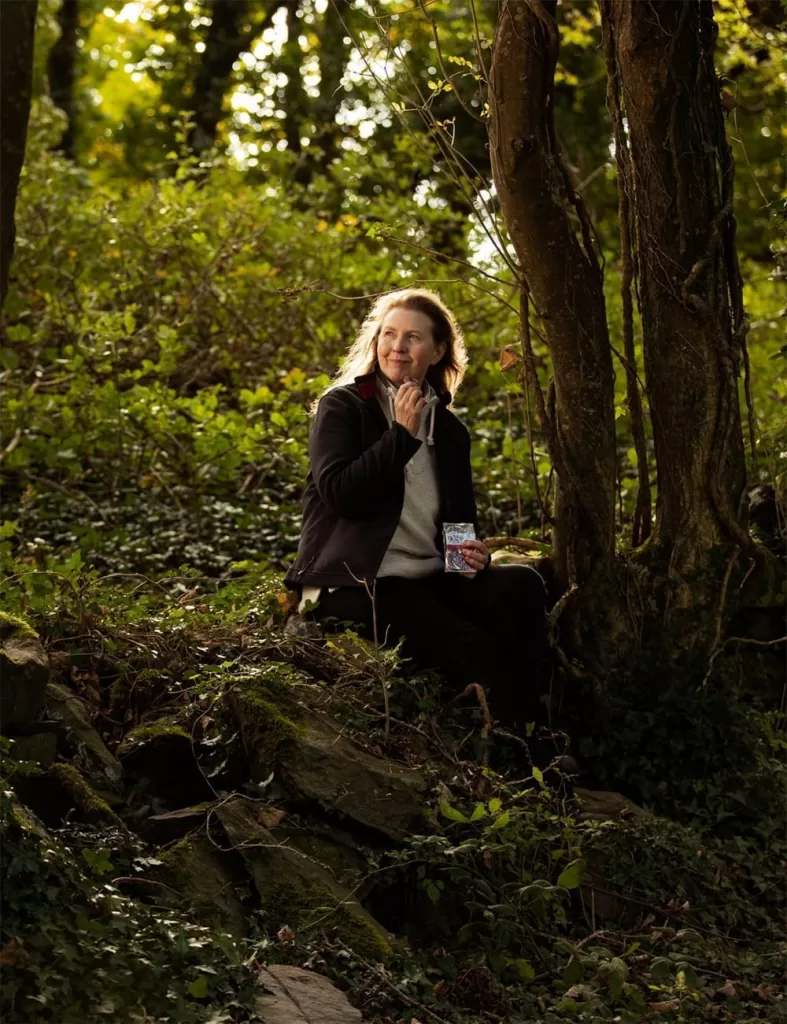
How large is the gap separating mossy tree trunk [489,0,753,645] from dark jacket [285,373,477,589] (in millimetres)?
623

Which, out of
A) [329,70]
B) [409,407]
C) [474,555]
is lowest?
[474,555]

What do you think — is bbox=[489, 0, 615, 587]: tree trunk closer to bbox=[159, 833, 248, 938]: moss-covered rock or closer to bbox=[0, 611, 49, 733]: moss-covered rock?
bbox=[159, 833, 248, 938]: moss-covered rock

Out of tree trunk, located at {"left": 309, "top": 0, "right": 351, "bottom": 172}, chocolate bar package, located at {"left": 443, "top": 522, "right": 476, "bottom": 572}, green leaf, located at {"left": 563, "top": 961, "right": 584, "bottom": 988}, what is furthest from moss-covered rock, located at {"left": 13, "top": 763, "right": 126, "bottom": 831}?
tree trunk, located at {"left": 309, "top": 0, "right": 351, "bottom": 172}

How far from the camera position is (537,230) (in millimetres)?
5730

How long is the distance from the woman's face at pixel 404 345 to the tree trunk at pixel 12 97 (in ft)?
5.85

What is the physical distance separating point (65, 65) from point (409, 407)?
56.1ft

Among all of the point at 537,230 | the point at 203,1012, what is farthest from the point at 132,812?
the point at 537,230

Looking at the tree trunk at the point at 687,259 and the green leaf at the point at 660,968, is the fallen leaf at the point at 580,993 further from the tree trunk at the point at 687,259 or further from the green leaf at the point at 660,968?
the tree trunk at the point at 687,259

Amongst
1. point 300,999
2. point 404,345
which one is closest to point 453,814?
point 300,999

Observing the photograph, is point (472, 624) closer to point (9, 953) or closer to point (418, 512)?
point (418, 512)

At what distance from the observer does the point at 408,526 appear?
558cm

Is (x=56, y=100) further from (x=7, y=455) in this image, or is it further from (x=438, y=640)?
(x=438, y=640)

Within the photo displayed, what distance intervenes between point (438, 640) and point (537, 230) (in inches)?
71.5

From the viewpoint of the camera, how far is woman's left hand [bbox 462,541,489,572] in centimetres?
552
